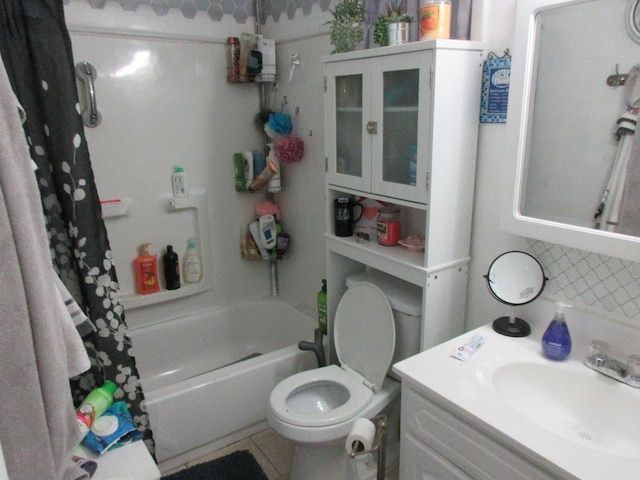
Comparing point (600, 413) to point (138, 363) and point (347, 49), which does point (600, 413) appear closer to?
point (347, 49)

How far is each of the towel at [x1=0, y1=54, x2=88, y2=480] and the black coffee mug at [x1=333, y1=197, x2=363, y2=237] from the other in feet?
3.88

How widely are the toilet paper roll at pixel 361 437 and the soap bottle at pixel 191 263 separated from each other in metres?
1.50

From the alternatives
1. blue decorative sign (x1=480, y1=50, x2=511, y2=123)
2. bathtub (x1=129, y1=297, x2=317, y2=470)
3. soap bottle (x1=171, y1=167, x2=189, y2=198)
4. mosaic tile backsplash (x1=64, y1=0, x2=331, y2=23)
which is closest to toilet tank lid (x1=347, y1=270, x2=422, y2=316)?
bathtub (x1=129, y1=297, x2=317, y2=470)

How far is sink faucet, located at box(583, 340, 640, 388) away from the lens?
1.17 m

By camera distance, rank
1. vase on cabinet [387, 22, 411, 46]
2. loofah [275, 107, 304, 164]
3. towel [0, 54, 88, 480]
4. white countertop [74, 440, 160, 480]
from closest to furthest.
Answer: towel [0, 54, 88, 480], white countertop [74, 440, 160, 480], vase on cabinet [387, 22, 411, 46], loofah [275, 107, 304, 164]

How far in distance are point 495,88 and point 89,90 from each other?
1.73 m

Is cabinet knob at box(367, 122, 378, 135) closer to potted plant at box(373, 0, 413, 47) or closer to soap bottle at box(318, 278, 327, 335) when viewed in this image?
potted plant at box(373, 0, 413, 47)

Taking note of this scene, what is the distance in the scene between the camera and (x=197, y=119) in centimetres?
245

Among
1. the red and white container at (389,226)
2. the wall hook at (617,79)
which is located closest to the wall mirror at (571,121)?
the wall hook at (617,79)

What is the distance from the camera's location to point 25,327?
806mm

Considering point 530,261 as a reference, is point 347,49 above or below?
above

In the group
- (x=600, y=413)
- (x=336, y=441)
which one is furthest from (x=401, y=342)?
(x=600, y=413)

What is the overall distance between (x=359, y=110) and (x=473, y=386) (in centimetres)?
104

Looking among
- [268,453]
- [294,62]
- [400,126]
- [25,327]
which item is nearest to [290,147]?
[294,62]
